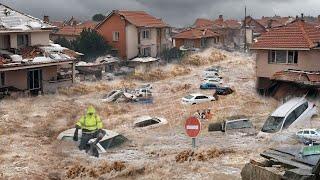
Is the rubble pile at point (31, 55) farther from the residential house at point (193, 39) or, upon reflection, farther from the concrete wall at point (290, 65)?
the residential house at point (193, 39)

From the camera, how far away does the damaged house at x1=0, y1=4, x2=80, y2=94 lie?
33.2 m

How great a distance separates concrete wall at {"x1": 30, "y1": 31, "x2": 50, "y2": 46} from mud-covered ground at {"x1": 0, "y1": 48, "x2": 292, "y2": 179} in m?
4.35

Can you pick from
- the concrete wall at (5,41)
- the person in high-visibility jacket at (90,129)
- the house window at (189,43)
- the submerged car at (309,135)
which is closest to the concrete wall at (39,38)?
the concrete wall at (5,41)

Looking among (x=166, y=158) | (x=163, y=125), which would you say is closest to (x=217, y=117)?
(x=163, y=125)

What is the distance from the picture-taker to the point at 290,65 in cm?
3088

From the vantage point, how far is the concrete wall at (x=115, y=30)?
53844mm

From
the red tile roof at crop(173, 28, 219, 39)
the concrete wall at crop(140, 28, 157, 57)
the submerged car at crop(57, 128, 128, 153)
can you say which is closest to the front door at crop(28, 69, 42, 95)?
the submerged car at crop(57, 128, 128, 153)

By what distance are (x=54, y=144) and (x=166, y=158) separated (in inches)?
214

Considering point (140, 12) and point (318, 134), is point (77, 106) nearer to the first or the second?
point (318, 134)

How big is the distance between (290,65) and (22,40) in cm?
1884

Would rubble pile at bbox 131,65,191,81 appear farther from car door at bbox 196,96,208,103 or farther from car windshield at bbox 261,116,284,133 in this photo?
car windshield at bbox 261,116,284,133

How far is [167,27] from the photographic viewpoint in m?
59.0

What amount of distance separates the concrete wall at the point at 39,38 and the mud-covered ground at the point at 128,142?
14.3 feet

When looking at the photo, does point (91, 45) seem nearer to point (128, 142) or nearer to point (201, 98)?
point (201, 98)
